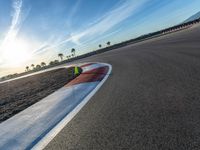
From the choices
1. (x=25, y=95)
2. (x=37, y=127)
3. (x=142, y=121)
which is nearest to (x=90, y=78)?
(x=25, y=95)

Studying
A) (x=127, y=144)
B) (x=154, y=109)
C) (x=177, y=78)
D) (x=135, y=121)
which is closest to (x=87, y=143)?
(x=127, y=144)

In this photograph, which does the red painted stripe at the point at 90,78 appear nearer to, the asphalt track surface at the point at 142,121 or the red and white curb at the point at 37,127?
the red and white curb at the point at 37,127

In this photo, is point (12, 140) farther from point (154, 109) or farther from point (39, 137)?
point (154, 109)

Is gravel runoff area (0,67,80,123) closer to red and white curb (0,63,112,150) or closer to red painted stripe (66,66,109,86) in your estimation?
red painted stripe (66,66,109,86)

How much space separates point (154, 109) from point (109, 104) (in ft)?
4.32

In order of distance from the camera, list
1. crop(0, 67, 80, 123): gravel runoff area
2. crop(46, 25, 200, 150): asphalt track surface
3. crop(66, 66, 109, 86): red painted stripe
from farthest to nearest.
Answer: crop(66, 66, 109, 86): red painted stripe, crop(0, 67, 80, 123): gravel runoff area, crop(46, 25, 200, 150): asphalt track surface

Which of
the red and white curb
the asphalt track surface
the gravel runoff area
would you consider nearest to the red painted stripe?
the gravel runoff area

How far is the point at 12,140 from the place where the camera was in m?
4.23

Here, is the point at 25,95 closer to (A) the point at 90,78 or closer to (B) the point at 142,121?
(A) the point at 90,78

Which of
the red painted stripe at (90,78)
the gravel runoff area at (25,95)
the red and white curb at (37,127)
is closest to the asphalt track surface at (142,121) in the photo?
the red and white curb at (37,127)

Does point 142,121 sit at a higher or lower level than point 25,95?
higher

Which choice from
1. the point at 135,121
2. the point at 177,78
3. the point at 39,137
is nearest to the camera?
the point at 135,121

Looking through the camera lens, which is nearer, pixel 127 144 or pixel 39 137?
pixel 127 144

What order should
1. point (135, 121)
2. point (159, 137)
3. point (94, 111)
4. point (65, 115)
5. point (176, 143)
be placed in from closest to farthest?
point (176, 143), point (159, 137), point (135, 121), point (94, 111), point (65, 115)
